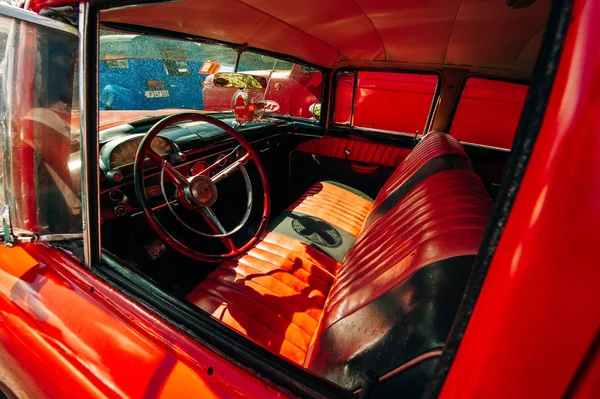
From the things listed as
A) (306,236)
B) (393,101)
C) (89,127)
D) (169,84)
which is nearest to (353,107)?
(393,101)

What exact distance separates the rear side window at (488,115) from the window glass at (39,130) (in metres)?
2.88

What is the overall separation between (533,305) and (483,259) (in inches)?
2.5

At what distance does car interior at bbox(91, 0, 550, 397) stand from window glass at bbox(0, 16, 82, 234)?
0.64 ft

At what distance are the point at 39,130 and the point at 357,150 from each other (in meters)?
2.60

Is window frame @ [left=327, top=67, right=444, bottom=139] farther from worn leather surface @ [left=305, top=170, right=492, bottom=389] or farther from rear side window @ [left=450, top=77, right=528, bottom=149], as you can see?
worn leather surface @ [left=305, top=170, right=492, bottom=389]

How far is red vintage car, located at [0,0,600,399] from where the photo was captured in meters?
0.32

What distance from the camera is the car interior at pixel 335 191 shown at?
35.3 inches

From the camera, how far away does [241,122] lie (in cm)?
287

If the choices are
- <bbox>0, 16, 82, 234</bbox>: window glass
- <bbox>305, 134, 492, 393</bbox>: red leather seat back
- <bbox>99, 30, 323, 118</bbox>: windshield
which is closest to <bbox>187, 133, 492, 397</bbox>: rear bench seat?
<bbox>305, 134, 492, 393</bbox>: red leather seat back

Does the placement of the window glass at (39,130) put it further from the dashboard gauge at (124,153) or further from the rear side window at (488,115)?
the rear side window at (488,115)

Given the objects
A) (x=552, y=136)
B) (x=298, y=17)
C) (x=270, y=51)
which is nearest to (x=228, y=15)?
(x=298, y=17)

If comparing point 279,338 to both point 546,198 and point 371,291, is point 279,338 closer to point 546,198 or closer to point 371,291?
point 371,291

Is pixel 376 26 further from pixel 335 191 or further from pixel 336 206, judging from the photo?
pixel 335 191

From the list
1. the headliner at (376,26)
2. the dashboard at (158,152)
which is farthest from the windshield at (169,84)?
the dashboard at (158,152)
